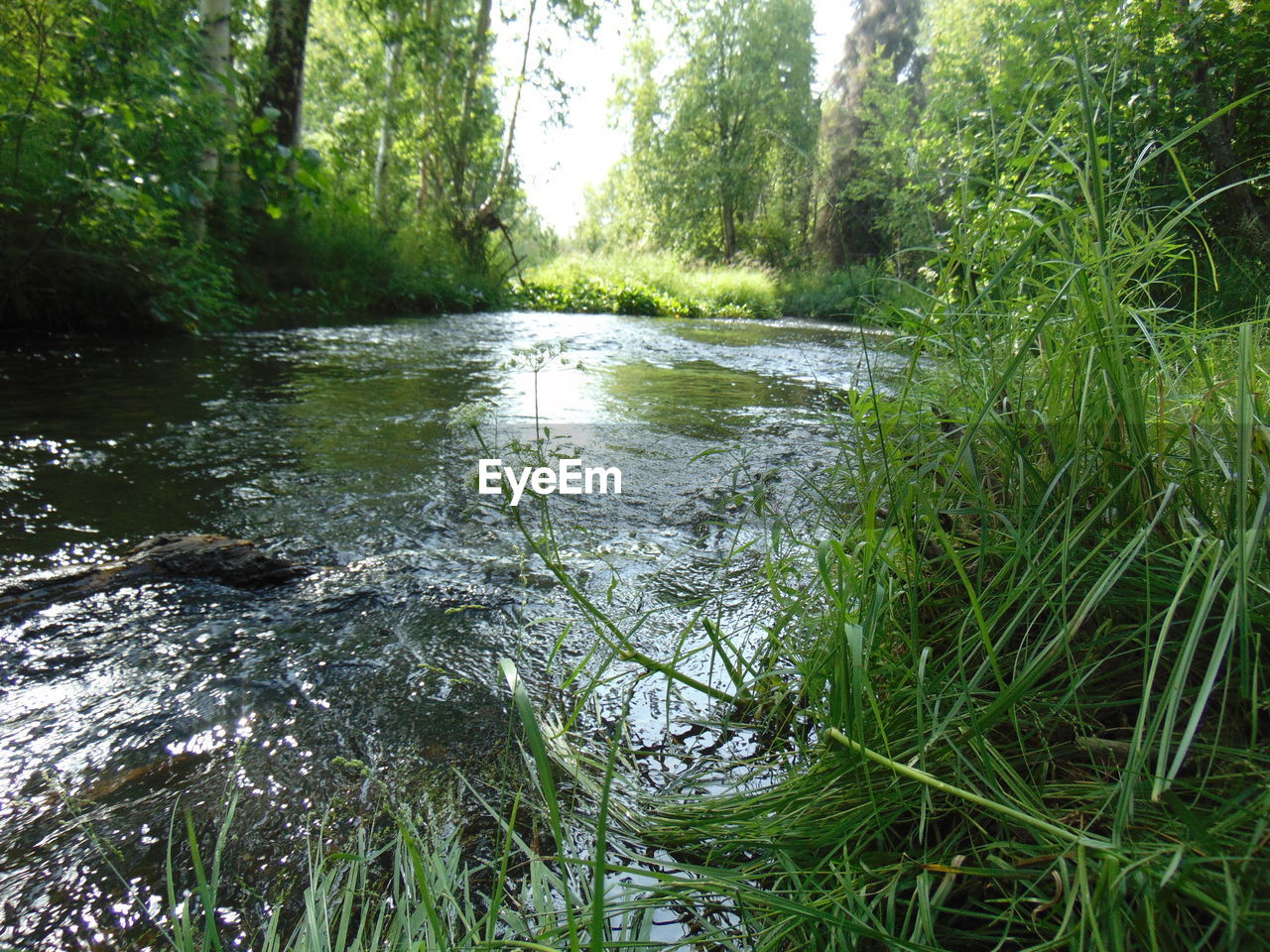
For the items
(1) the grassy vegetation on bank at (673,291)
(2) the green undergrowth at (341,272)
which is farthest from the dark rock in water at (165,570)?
(1) the grassy vegetation on bank at (673,291)

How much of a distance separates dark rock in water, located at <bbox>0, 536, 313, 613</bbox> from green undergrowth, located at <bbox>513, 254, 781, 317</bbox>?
12.6 m

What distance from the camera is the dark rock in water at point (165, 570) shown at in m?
1.88

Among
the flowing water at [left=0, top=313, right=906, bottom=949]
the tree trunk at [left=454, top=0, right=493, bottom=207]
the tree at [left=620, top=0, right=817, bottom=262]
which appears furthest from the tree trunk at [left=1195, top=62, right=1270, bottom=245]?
the tree at [left=620, top=0, right=817, bottom=262]

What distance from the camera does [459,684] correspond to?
5.31 ft

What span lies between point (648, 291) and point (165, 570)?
48.1ft

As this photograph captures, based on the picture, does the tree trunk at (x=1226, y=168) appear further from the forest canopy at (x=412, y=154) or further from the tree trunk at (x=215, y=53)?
the tree trunk at (x=215, y=53)

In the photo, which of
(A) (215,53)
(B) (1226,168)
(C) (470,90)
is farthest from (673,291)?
(B) (1226,168)

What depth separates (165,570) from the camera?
6.66 feet

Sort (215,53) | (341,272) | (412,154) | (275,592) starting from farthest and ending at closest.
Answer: (412,154) → (341,272) → (215,53) → (275,592)

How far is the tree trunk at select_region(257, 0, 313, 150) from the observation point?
8.77 meters

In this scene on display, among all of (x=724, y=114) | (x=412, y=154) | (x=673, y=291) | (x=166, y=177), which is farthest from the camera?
(x=724, y=114)

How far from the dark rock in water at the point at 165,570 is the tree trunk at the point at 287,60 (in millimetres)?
8160

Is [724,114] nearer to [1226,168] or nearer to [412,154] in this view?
[412,154]

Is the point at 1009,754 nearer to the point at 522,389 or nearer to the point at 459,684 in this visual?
the point at 459,684
